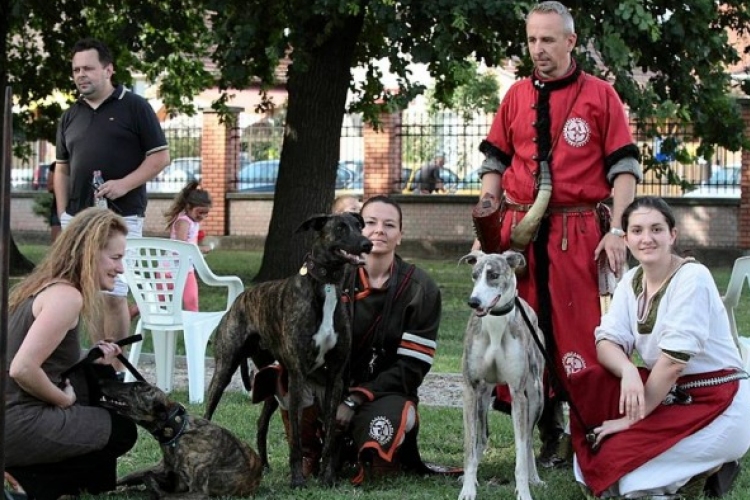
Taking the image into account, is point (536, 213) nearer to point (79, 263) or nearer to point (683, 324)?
point (683, 324)

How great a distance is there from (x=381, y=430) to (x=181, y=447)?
103cm

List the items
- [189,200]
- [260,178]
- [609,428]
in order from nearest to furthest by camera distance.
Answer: [609,428] < [189,200] < [260,178]

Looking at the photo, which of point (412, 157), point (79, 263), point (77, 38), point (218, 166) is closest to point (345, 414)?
point (79, 263)

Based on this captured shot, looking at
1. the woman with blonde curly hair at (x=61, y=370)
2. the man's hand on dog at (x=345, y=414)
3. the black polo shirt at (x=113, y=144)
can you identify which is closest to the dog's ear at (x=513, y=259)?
the man's hand on dog at (x=345, y=414)

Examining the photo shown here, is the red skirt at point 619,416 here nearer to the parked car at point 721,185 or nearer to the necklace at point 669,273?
the necklace at point 669,273

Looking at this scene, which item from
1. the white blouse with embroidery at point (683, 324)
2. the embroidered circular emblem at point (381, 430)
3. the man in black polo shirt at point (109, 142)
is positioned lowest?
the embroidered circular emblem at point (381, 430)

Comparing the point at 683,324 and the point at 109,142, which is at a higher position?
the point at 109,142

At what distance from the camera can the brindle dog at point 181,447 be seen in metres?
5.68

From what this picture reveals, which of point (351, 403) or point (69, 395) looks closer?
point (69, 395)

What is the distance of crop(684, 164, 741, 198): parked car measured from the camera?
83.8 feet

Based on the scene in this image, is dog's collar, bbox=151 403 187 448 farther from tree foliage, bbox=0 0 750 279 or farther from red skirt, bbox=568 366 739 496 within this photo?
tree foliage, bbox=0 0 750 279

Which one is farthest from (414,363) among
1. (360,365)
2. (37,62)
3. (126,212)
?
(37,62)

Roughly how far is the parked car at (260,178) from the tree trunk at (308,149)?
11.3 m

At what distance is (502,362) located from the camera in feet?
19.3
